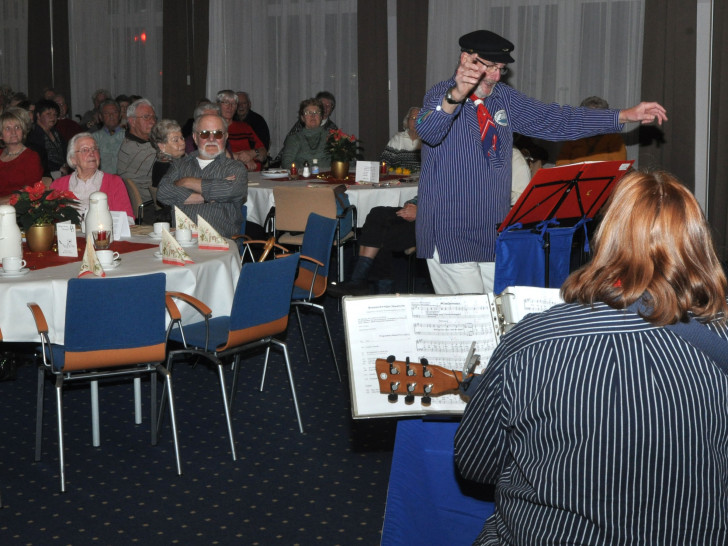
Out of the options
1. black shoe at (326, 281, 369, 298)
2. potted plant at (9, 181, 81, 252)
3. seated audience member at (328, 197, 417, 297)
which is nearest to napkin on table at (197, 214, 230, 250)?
potted plant at (9, 181, 81, 252)

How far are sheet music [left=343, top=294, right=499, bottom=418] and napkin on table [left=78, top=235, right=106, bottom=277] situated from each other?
6.53 feet

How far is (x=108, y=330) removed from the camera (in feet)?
11.6

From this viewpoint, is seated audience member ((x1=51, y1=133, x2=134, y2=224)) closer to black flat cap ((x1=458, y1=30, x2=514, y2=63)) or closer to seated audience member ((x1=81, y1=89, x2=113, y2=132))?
black flat cap ((x1=458, y1=30, x2=514, y2=63))

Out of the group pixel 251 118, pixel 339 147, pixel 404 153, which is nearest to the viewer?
pixel 339 147

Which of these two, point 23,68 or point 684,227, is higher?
point 23,68

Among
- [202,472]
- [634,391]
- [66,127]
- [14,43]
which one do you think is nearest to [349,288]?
[202,472]

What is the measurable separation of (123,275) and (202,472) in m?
0.95

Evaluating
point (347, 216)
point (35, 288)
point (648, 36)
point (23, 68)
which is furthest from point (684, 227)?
point (23, 68)

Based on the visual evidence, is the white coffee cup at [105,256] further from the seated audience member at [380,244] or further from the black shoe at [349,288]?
the black shoe at [349,288]

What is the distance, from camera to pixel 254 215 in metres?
7.05

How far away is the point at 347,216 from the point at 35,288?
3315 millimetres

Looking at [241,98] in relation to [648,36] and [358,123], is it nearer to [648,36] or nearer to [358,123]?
[358,123]

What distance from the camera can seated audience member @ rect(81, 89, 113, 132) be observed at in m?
11.1

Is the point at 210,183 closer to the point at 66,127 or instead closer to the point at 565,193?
the point at 565,193
